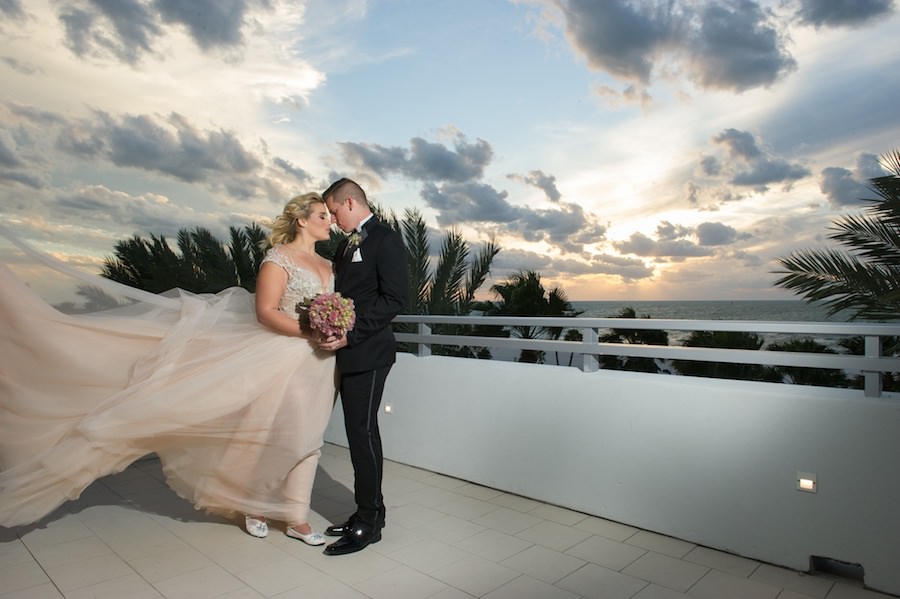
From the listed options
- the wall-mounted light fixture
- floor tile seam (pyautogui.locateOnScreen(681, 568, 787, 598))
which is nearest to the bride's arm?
floor tile seam (pyautogui.locateOnScreen(681, 568, 787, 598))

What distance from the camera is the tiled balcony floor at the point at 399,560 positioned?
8.84ft

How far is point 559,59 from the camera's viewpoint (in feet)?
27.3

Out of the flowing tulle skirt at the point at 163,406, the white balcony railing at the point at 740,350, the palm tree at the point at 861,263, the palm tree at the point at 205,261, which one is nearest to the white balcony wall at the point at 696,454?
the white balcony railing at the point at 740,350

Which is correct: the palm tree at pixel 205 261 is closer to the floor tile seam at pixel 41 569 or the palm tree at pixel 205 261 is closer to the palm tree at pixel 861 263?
the floor tile seam at pixel 41 569

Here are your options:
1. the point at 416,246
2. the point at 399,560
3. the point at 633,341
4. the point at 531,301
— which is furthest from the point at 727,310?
the point at 399,560

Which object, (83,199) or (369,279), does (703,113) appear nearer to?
(369,279)

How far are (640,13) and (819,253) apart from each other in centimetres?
499

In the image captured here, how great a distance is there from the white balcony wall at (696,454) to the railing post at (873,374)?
59mm

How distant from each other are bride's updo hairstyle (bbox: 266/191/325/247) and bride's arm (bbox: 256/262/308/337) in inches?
8.9

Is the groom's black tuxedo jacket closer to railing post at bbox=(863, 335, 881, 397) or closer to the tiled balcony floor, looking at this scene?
the tiled balcony floor

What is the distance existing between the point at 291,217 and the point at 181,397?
120 cm

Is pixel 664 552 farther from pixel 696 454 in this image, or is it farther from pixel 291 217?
pixel 291 217

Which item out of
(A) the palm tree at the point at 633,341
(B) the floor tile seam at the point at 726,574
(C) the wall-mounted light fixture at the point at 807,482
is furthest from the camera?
(A) the palm tree at the point at 633,341

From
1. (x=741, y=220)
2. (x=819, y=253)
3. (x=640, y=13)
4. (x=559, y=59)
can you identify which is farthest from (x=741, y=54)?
(x=741, y=220)
